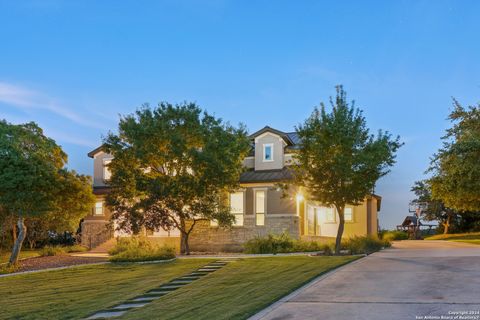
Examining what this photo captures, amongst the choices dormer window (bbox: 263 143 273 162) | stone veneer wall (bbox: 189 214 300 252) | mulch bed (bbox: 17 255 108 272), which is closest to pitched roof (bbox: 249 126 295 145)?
dormer window (bbox: 263 143 273 162)

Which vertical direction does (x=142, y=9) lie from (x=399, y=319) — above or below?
above

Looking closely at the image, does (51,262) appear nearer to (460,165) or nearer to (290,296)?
(290,296)

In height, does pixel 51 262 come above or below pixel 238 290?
below

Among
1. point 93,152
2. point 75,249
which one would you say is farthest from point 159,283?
point 93,152

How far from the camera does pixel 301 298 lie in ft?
42.8

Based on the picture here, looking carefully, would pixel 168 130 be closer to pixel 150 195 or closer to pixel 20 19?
pixel 150 195

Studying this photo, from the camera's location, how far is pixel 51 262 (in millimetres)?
25828

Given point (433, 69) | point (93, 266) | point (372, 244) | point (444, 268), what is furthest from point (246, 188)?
point (444, 268)

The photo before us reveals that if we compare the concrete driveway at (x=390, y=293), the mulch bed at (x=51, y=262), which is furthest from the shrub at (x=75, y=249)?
the concrete driveway at (x=390, y=293)

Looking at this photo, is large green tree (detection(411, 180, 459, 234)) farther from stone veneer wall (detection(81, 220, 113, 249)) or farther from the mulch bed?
the mulch bed

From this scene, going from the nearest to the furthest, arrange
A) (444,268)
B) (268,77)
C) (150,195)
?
(444,268) < (268,77) < (150,195)

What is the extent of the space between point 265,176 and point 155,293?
15869 mm

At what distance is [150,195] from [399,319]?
18.1 metres

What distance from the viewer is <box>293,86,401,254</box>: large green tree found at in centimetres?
2217
